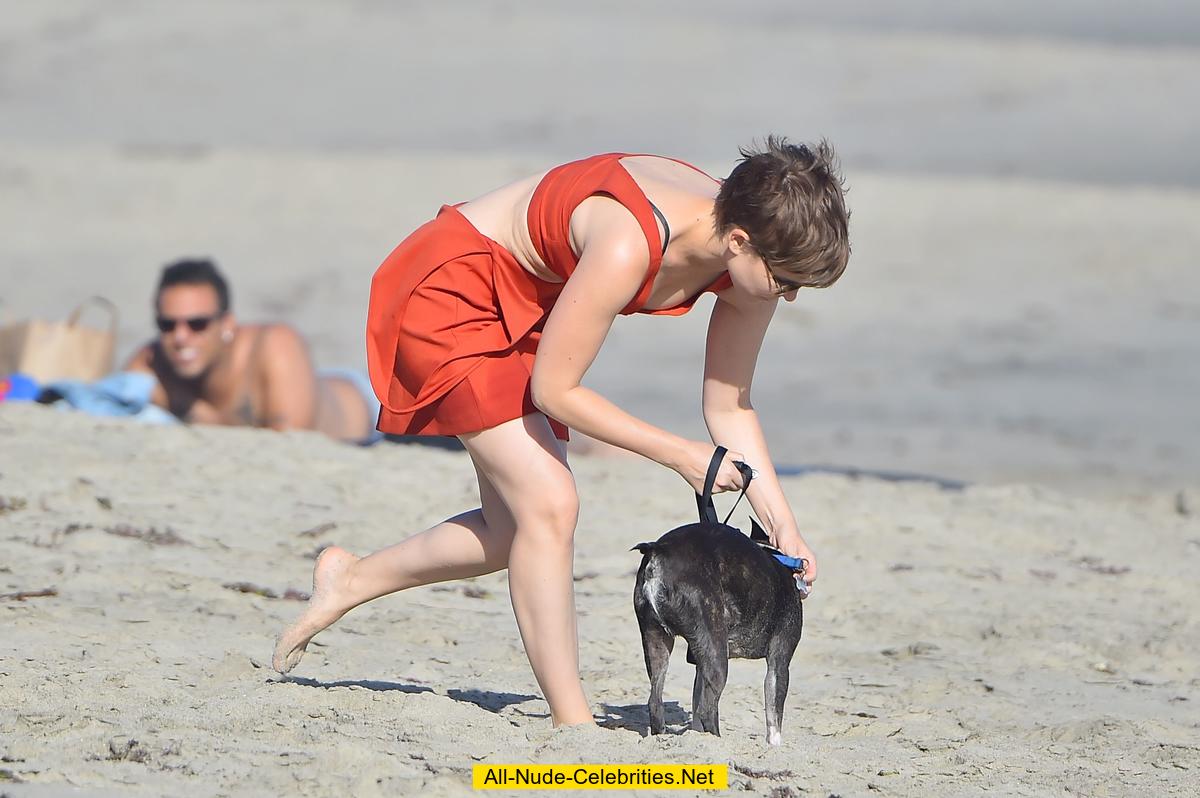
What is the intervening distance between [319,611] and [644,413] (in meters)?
5.55

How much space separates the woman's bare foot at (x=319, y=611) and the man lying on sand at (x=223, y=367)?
389 cm

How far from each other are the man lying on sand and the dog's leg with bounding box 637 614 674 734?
4565 millimetres

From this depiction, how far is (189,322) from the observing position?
7.48 m

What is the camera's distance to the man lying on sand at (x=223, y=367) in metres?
7.48

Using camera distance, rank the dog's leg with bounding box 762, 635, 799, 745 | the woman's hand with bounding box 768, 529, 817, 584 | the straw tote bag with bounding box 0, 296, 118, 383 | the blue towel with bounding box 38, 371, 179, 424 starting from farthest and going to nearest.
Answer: the straw tote bag with bounding box 0, 296, 118, 383 → the blue towel with bounding box 38, 371, 179, 424 → the woman's hand with bounding box 768, 529, 817, 584 → the dog's leg with bounding box 762, 635, 799, 745

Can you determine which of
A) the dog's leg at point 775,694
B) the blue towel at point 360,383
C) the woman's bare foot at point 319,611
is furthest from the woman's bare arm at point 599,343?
the blue towel at point 360,383

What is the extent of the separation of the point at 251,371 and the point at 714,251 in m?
4.84

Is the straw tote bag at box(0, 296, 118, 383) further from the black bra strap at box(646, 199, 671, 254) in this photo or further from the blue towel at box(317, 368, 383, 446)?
the black bra strap at box(646, 199, 671, 254)

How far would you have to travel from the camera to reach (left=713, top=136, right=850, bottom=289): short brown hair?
9.92ft

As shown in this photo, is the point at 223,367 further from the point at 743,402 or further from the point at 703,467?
the point at 703,467

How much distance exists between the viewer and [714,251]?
3164mm

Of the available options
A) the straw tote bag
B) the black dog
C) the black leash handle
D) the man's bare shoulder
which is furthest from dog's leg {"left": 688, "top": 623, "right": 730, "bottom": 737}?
the straw tote bag

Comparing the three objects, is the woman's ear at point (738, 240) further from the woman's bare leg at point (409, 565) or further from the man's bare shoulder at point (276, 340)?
the man's bare shoulder at point (276, 340)

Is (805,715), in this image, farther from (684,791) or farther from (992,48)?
(992,48)
